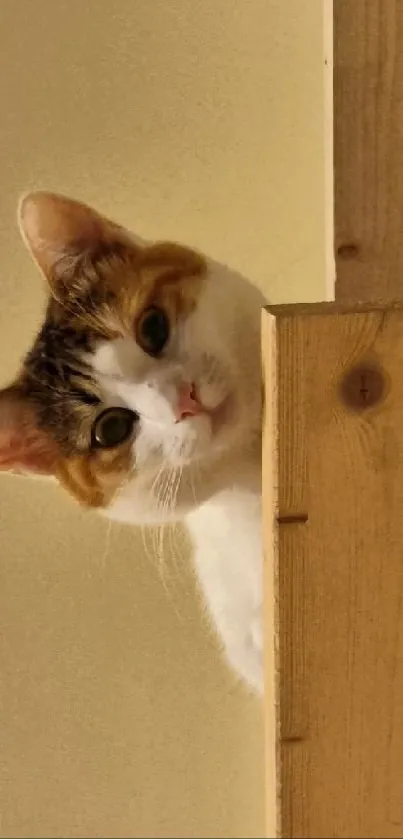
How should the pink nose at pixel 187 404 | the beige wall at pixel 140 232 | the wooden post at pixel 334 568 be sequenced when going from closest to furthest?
the wooden post at pixel 334 568, the pink nose at pixel 187 404, the beige wall at pixel 140 232

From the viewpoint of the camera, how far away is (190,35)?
974 millimetres

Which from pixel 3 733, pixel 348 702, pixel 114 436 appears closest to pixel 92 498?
pixel 114 436

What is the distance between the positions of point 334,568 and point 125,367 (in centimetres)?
35

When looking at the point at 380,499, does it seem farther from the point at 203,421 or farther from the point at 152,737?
the point at 152,737

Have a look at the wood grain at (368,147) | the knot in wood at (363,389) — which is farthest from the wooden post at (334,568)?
the wood grain at (368,147)

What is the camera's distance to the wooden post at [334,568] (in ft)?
1.58

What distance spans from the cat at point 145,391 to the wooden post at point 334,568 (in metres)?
0.23

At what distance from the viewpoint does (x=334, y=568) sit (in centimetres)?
51

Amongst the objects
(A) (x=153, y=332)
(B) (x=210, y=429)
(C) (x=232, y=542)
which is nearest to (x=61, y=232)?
(A) (x=153, y=332)

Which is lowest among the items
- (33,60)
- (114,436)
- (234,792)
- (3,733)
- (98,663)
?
(234,792)

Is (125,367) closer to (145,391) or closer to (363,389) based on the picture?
(145,391)

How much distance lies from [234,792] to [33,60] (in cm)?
117

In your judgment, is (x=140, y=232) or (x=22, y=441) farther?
(x=140, y=232)

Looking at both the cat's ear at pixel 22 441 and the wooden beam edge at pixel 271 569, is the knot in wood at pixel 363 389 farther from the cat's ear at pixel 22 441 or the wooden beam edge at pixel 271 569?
the cat's ear at pixel 22 441
